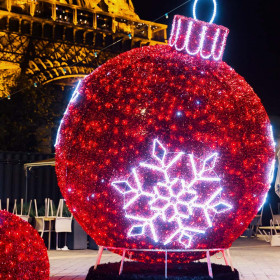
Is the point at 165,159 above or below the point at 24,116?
below

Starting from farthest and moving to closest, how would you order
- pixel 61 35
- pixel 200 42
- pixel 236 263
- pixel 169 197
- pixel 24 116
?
1. pixel 61 35
2. pixel 24 116
3. pixel 236 263
4. pixel 200 42
5. pixel 169 197

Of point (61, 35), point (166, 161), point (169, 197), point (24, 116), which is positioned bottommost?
point (169, 197)

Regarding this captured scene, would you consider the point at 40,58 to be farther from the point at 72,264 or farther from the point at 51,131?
the point at 72,264

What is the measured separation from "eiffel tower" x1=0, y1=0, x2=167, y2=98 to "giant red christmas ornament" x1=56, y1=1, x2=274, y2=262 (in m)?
21.8

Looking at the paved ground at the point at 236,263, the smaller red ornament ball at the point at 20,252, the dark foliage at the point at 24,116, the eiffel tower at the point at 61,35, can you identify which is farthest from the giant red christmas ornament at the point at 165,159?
the eiffel tower at the point at 61,35

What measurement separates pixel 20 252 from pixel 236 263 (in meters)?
5.52

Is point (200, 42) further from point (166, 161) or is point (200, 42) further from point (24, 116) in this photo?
point (24, 116)

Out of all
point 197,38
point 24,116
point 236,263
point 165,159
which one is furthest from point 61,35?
point 165,159

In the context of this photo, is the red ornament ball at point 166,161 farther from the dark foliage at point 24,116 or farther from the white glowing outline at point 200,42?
the dark foliage at point 24,116

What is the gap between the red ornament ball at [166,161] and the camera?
170 inches

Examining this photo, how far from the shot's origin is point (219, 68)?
15.7 feet

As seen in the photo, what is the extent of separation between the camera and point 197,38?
16.0 ft

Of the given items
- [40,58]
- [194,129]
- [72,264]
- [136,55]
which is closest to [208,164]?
[194,129]

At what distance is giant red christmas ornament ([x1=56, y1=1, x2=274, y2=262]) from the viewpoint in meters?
4.32
